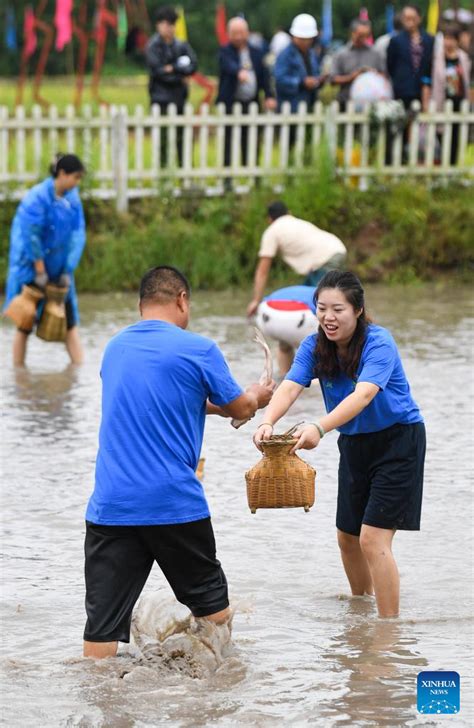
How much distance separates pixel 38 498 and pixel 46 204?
152 inches

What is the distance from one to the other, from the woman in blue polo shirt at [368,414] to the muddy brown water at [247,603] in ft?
1.54

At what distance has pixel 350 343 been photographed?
6.00 metres

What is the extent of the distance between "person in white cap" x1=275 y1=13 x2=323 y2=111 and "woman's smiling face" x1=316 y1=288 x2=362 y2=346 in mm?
11294

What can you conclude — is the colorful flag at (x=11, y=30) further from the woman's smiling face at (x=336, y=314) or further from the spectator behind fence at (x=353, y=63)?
the woman's smiling face at (x=336, y=314)

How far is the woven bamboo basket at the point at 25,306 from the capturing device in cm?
1191

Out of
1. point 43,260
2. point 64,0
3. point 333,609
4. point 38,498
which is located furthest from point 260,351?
point 64,0

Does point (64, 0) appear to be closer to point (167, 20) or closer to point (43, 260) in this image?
point (167, 20)

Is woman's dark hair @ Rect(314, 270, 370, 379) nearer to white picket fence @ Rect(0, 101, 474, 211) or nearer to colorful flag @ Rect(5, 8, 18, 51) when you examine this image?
white picket fence @ Rect(0, 101, 474, 211)

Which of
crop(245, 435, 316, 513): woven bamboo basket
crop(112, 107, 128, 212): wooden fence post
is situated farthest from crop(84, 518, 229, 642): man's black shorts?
crop(112, 107, 128, 212): wooden fence post

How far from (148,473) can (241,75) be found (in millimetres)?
12428

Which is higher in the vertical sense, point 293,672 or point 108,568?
point 108,568

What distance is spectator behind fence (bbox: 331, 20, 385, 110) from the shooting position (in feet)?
57.3

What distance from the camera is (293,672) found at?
5.89m

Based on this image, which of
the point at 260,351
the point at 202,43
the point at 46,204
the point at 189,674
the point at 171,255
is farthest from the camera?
the point at 202,43
